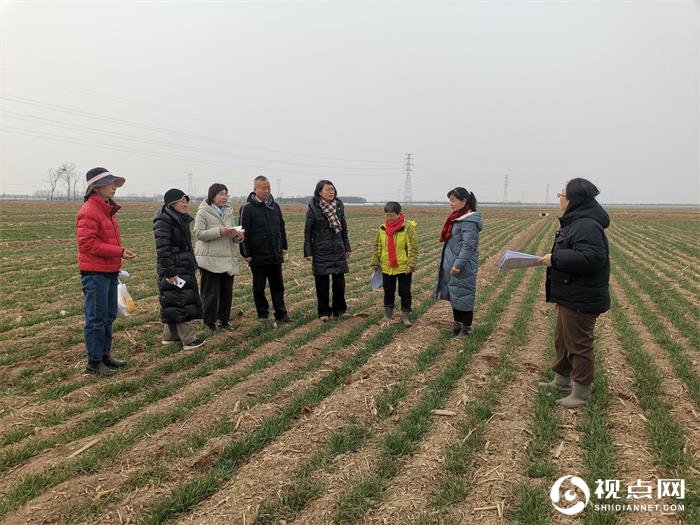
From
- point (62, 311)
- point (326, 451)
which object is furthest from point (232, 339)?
point (62, 311)

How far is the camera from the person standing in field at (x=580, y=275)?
4117 millimetres

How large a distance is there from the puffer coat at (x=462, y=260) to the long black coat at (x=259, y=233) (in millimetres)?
2853

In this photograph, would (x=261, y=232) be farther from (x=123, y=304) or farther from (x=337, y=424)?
(x=337, y=424)

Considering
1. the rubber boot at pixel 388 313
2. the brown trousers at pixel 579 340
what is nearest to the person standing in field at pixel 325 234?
the rubber boot at pixel 388 313

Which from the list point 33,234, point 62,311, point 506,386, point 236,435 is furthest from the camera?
point 33,234

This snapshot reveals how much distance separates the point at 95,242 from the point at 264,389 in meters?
2.67

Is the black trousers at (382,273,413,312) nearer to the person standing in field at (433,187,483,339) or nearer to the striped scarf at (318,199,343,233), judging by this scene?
the person standing in field at (433,187,483,339)

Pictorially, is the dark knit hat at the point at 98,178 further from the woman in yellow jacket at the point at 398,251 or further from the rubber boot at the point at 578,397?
the rubber boot at the point at 578,397

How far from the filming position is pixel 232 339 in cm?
668

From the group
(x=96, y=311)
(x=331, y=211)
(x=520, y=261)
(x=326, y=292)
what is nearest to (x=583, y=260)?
(x=520, y=261)

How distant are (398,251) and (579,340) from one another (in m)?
3.55

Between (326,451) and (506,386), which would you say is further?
(506,386)

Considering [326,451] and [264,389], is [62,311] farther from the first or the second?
[326,451]

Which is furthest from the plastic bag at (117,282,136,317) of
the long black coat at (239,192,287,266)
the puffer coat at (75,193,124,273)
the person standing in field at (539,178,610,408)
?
the person standing in field at (539,178,610,408)
